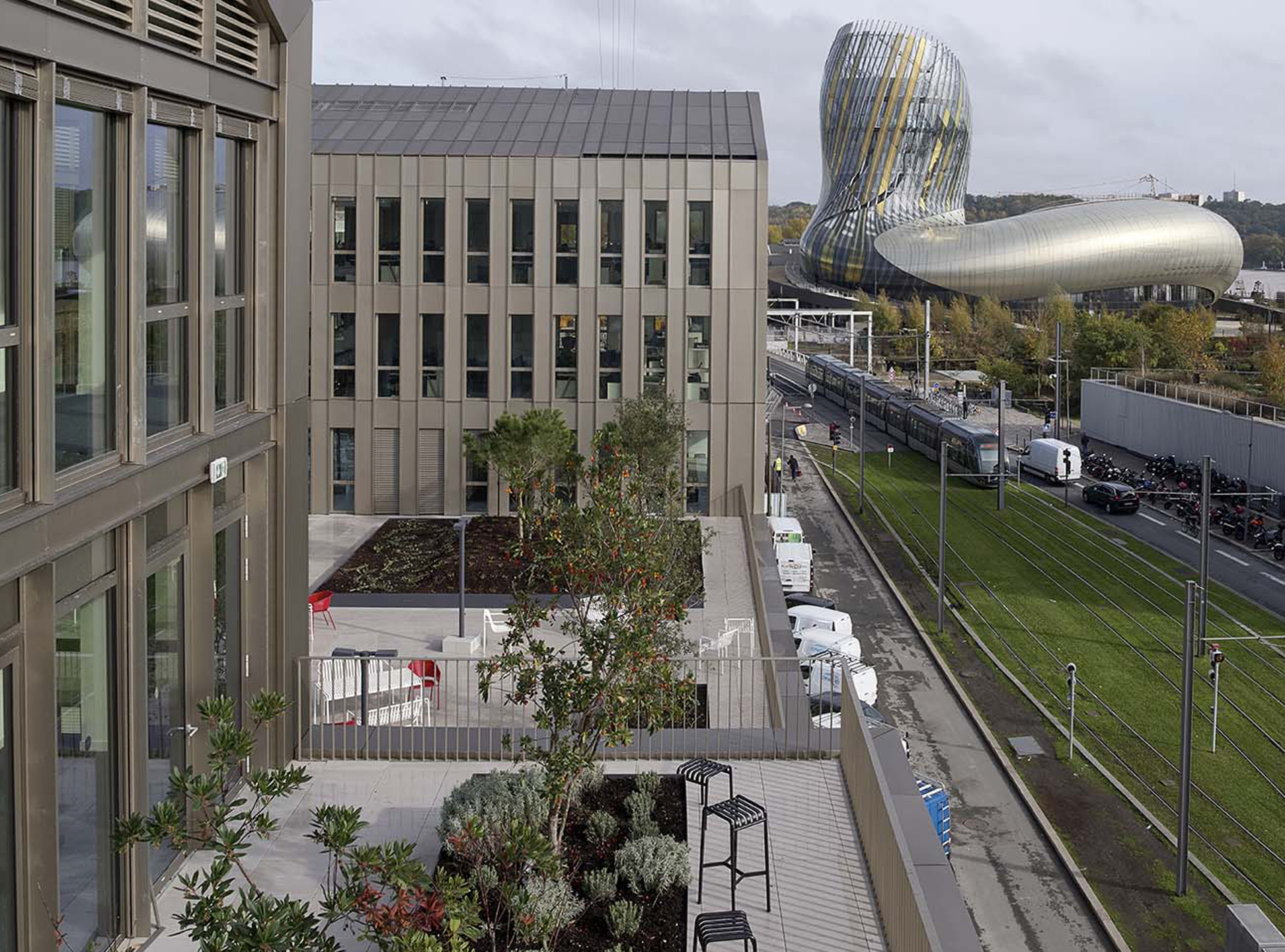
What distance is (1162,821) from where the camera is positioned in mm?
22750

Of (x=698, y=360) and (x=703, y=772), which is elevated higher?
(x=698, y=360)

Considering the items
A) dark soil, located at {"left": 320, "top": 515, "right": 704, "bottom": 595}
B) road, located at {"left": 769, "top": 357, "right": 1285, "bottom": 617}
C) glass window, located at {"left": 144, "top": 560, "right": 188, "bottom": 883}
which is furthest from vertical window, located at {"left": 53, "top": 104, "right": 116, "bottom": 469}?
road, located at {"left": 769, "top": 357, "right": 1285, "bottom": 617}

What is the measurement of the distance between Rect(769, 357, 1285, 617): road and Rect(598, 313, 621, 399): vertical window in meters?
17.0

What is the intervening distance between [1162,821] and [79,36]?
801 inches

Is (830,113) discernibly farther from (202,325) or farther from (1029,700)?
(202,325)

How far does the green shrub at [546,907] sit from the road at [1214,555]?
3010cm

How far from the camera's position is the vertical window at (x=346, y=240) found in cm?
3775

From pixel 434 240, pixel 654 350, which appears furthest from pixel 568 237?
pixel 654 350

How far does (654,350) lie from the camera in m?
37.6

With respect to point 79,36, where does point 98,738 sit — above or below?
below

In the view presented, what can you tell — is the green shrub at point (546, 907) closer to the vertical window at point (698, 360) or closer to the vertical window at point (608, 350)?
the vertical window at point (698, 360)

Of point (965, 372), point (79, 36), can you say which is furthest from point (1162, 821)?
point (965, 372)

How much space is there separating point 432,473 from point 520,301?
5312 millimetres

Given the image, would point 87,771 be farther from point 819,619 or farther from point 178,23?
point 819,619
